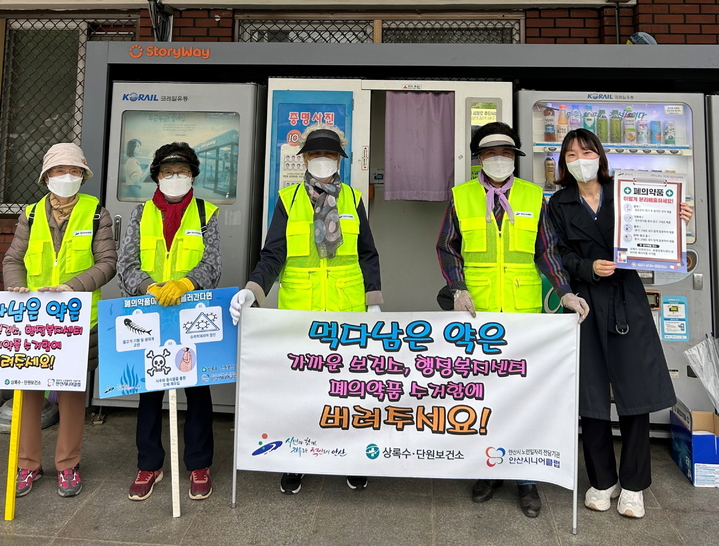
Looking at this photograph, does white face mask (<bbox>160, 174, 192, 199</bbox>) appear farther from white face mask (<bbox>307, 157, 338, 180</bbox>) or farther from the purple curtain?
the purple curtain

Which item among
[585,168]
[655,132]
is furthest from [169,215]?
[655,132]

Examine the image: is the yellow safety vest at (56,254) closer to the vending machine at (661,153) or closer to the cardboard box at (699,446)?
the vending machine at (661,153)

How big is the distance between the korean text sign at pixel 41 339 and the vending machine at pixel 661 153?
3063 mm

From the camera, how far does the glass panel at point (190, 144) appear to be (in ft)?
13.1

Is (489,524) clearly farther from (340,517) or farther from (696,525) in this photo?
(696,525)

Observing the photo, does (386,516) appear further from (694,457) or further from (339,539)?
(694,457)

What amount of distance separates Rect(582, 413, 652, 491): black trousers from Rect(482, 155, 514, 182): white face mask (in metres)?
1.41

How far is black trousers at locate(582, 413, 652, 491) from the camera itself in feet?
9.25

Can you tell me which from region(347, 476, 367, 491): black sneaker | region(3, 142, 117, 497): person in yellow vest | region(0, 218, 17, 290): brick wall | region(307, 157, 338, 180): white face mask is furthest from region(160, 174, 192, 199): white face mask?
region(0, 218, 17, 290): brick wall

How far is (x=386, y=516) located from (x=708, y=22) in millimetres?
5249

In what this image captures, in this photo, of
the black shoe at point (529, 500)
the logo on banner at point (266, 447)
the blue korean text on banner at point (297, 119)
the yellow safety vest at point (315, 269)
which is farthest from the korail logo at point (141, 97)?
the black shoe at point (529, 500)

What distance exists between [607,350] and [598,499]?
0.81m

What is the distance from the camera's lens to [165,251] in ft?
9.70

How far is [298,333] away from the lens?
2.77m
